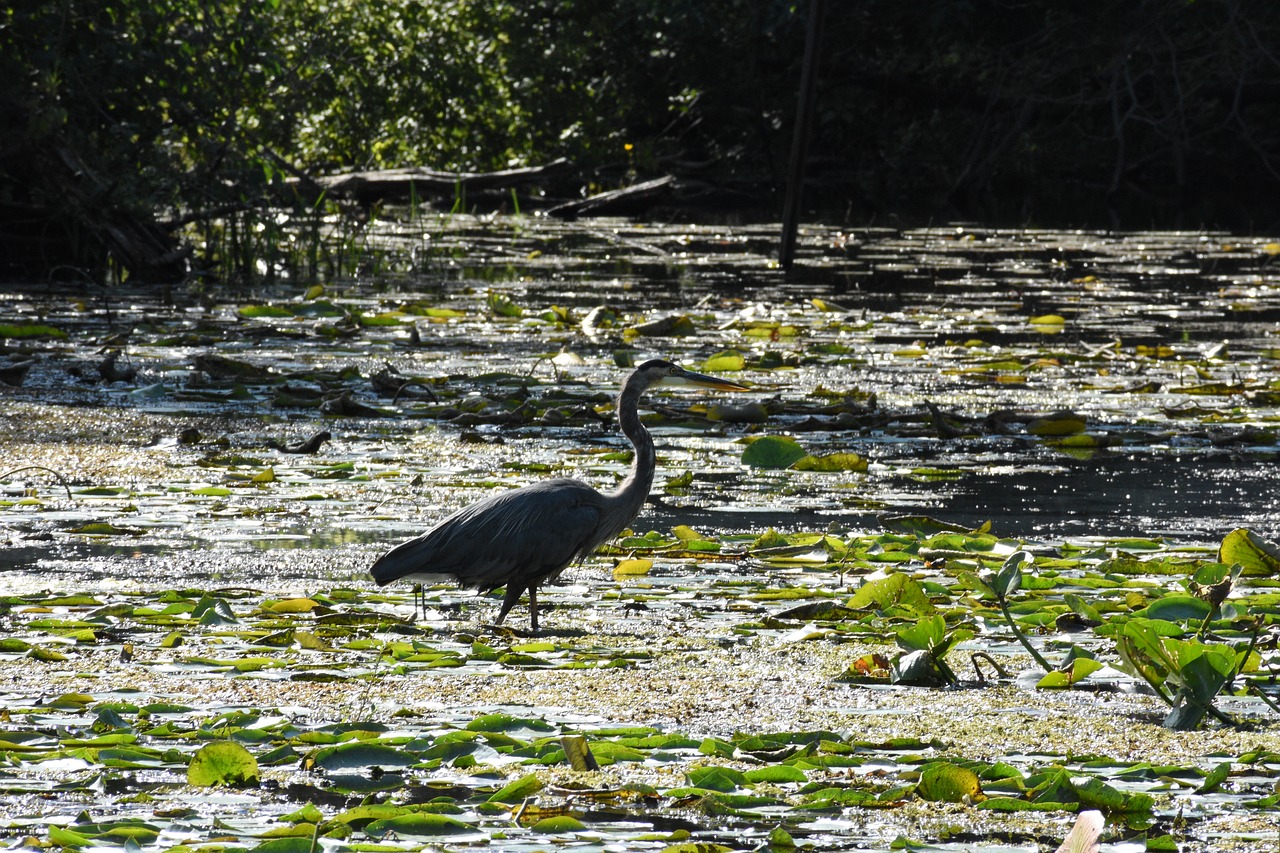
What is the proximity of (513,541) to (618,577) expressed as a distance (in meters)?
0.54

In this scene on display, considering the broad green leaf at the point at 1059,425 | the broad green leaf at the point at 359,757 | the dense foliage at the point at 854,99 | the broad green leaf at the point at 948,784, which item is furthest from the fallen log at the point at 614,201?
the broad green leaf at the point at 948,784

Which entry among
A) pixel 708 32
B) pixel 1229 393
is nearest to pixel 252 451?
pixel 1229 393

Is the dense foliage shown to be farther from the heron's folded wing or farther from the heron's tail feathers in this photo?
the heron's tail feathers

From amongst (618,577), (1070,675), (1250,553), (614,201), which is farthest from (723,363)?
(614,201)

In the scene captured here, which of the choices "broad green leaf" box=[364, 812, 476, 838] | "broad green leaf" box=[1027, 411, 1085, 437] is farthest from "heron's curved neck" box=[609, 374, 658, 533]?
"broad green leaf" box=[1027, 411, 1085, 437]

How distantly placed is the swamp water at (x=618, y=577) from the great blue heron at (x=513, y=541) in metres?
0.14

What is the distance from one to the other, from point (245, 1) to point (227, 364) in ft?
16.5

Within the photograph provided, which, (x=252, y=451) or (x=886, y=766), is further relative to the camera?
(x=252, y=451)

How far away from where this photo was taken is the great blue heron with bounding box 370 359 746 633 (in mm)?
4434

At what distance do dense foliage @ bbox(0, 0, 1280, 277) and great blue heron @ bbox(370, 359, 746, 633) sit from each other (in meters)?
17.2

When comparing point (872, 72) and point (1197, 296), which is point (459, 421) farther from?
point (872, 72)

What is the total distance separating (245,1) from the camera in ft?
40.8

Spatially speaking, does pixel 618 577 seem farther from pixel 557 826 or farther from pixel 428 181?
pixel 428 181

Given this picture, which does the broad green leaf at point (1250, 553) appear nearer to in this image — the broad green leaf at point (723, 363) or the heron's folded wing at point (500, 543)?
the heron's folded wing at point (500, 543)
